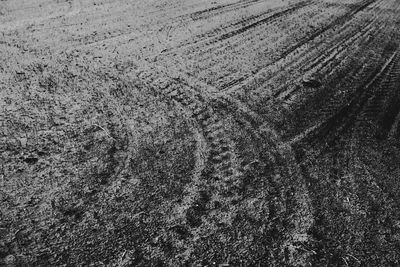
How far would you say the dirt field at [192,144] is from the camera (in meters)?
3.30

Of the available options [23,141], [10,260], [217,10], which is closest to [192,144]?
[23,141]

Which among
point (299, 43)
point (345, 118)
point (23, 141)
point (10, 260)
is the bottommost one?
point (345, 118)

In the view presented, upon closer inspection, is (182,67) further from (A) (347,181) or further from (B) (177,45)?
(A) (347,181)

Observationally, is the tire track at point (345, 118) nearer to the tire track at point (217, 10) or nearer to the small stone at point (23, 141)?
the small stone at point (23, 141)

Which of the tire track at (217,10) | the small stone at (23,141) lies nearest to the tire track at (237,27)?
the tire track at (217,10)

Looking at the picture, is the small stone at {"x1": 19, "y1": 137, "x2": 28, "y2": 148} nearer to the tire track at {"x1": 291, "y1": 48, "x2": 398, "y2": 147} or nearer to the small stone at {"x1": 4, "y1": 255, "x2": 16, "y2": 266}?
the small stone at {"x1": 4, "y1": 255, "x2": 16, "y2": 266}

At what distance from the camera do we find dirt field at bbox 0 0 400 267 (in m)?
3.30

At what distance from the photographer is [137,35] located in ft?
22.6

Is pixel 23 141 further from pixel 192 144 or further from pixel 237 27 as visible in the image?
pixel 237 27

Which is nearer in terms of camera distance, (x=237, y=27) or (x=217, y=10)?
(x=237, y=27)

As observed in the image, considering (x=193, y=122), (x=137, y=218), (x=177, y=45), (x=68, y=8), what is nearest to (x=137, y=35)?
(x=177, y=45)

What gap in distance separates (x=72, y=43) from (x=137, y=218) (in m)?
4.17

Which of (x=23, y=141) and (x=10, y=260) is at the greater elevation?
(x=23, y=141)

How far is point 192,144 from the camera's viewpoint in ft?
14.3
